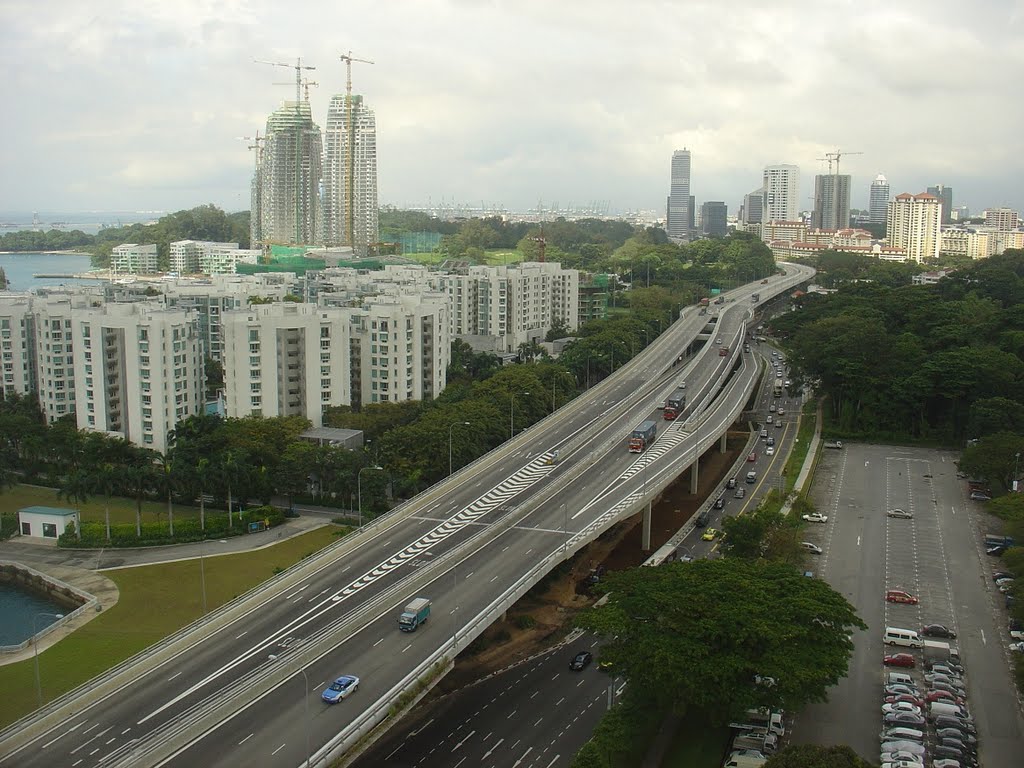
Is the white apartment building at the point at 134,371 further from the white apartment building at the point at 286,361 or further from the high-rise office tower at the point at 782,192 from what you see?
the high-rise office tower at the point at 782,192

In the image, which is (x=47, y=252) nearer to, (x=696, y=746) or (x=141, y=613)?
(x=141, y=613)

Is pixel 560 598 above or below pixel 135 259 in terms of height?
below

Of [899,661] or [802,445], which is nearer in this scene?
[899,661]

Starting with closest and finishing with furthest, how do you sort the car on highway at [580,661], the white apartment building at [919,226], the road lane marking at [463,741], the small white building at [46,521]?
1. the road lane marking at [463,741]
2. the car on highway at [580,661]
3. the small white building at [46,521]
4. the white apartment building at [919,226]

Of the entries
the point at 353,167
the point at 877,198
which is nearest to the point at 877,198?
the point at 877,198

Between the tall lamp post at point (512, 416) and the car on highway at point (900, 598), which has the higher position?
the tall lamp post at point (512, 416)

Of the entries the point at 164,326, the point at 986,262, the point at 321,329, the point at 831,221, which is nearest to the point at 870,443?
the point at 321,329

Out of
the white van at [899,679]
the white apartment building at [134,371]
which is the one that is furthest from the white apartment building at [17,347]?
the white van at [899,679]
